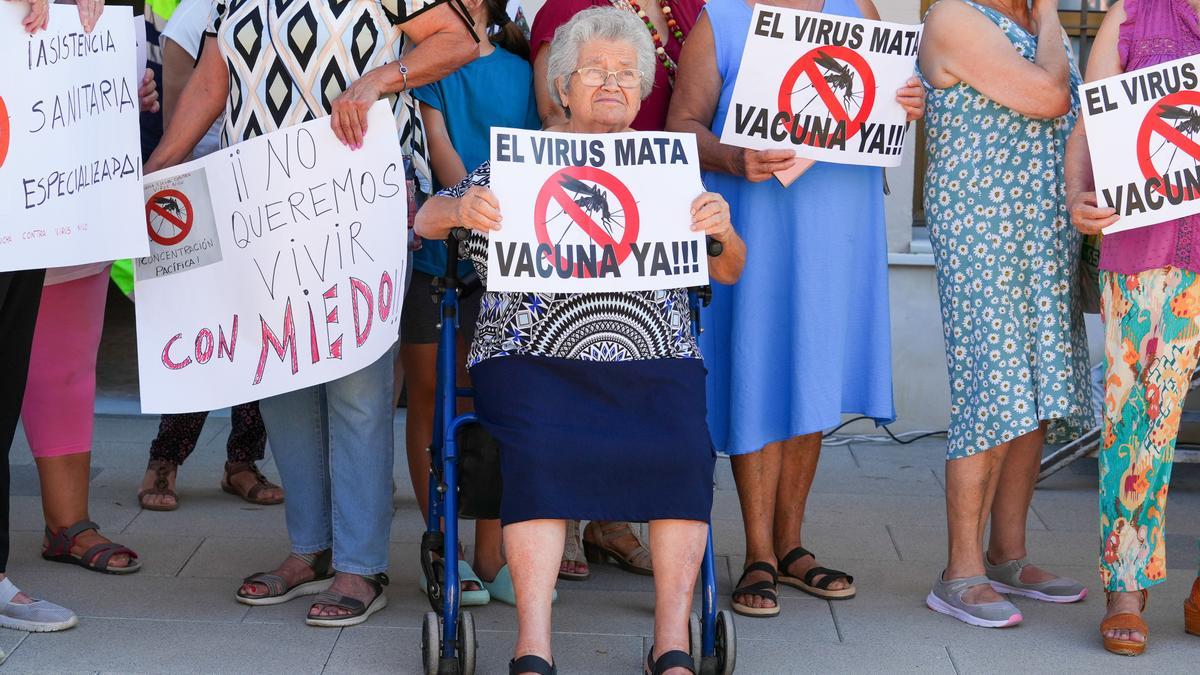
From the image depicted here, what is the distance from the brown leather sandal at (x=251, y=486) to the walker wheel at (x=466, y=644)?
195 cm

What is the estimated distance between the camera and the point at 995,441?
4.22 meters

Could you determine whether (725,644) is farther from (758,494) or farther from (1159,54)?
(1159,54)

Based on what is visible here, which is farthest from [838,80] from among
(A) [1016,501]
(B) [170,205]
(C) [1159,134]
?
(B) [170,205]

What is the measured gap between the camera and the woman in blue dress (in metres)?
4.24

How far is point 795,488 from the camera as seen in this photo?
4.52 meters

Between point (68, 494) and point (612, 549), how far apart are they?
1.68m

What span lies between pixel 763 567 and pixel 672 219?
1215 millimetres

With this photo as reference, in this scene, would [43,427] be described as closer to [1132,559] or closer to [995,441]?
[995,441]

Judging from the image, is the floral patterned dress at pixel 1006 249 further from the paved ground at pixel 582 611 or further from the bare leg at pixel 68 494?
the bare leg at pixel 68 494

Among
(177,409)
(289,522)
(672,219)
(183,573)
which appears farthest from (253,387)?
(672,219)

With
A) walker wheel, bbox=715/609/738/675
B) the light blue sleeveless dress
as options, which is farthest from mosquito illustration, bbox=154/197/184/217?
walker wheel, bbox=715/609/738/675

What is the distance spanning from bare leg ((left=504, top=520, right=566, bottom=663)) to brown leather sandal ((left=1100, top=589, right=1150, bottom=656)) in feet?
5.04

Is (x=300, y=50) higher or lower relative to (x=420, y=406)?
higher

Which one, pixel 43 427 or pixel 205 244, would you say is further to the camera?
pixel 43 427
